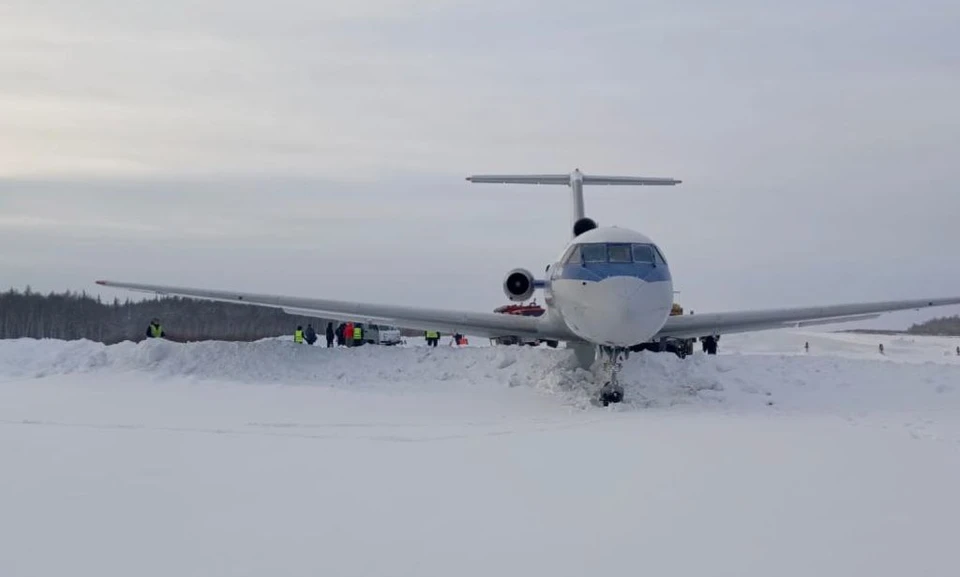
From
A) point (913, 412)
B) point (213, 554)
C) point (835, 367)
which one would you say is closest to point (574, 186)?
point (835, 367)

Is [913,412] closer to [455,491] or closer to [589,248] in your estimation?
[589,248]

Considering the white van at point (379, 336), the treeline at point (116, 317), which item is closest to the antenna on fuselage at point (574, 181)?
the white van at point (379, 336)

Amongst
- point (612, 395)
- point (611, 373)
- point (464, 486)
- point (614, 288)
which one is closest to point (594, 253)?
point (614, 288)

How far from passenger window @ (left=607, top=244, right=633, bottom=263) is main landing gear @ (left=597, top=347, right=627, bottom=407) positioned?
1753mm

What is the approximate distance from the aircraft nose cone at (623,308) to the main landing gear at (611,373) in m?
0.50

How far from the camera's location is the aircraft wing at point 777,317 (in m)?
19.6

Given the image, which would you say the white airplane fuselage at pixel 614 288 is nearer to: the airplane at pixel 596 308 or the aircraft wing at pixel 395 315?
the airplane at pixel 596 308

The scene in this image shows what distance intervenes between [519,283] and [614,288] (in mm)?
5629

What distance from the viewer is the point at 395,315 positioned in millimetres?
20484

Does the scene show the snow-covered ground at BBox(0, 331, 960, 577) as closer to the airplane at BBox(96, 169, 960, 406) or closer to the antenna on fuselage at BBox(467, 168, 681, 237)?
the airplane at BBox(96, 169, 960, 406)

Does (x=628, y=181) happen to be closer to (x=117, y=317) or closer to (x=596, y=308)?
(x=596, y=308)

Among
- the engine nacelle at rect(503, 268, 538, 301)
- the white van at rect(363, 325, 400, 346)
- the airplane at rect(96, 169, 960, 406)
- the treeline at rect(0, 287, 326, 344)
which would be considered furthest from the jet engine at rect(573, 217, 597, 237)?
the treeline at rect(0, 287, 326, 344)

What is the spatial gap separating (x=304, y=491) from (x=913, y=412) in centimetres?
1149

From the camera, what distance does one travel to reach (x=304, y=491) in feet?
21.7
